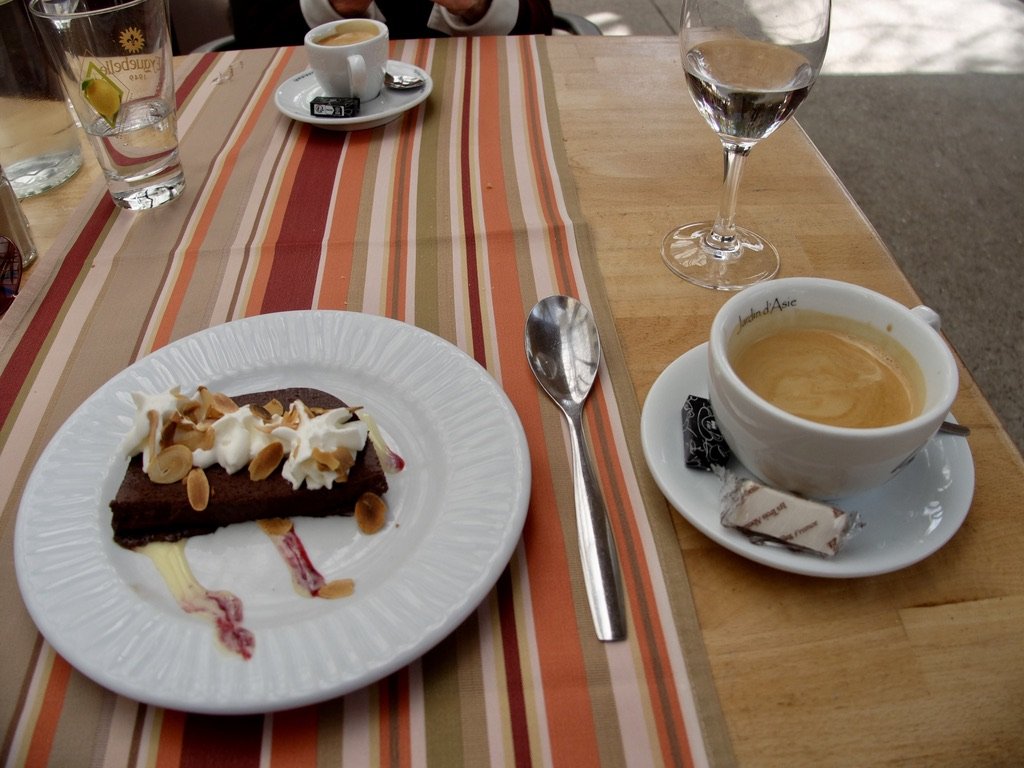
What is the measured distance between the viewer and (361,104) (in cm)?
96

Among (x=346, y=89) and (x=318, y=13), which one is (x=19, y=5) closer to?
(x=346, y=89)

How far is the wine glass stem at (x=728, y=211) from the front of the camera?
72cm

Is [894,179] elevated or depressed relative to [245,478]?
depressed

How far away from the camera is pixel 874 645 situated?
1.42 ft

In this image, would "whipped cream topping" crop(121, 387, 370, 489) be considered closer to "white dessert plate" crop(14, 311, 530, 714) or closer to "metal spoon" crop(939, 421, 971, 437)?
"white dessert plate" crop(14, 311, 530, 714)

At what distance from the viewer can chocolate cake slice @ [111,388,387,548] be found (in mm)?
484

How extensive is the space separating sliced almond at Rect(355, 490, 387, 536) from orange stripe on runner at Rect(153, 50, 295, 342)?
28 centimetres

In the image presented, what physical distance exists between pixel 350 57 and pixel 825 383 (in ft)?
2.33

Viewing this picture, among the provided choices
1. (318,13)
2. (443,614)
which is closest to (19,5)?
(318,13)

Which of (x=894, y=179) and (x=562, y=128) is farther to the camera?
(x=894, y=179)

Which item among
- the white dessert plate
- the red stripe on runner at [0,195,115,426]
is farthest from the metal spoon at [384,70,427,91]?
the white dessert plate

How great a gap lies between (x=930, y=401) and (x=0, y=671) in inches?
22.6

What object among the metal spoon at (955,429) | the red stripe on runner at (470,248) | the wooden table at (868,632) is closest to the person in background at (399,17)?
the red stripe on runner at (470,248)

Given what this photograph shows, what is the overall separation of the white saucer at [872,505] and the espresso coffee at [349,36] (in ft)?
2.36
